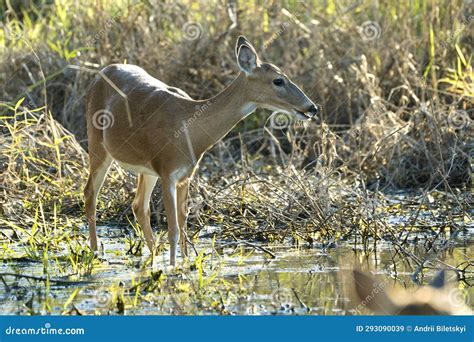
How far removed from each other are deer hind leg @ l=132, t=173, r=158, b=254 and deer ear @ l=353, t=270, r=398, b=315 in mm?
2509

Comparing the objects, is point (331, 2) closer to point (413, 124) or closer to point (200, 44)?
point (200, 44)

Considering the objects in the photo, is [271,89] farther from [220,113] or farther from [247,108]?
[220,113]

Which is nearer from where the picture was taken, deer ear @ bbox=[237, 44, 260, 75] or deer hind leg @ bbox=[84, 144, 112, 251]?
deer ear @ bbox=[237, 44, 260, 75]

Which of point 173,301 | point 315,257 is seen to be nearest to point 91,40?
point 315,257

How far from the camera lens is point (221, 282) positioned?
7.38m

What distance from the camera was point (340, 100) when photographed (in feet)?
41.1

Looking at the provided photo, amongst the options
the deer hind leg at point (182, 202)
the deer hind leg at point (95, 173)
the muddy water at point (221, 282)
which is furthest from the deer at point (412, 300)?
the deer hind leg at point (95, 173)

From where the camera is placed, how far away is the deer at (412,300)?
5723mm

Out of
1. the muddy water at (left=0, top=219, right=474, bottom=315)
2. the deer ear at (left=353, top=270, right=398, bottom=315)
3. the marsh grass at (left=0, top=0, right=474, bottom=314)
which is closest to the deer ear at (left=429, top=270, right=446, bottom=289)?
the deer ear at (left=353, top=270, right=398, bottom=315)

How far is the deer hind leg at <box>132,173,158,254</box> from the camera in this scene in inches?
344

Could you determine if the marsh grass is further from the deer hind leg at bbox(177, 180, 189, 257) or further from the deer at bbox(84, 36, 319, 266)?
the deer at bbox(84, 36, 319, 266)

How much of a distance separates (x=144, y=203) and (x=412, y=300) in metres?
3.52

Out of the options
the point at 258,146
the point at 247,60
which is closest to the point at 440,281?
the point at 247,60

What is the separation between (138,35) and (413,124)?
380 centimetres
